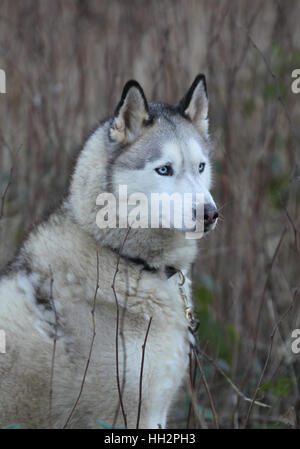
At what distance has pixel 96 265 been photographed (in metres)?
2.57

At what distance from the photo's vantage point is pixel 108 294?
Answer: 2.53 meters

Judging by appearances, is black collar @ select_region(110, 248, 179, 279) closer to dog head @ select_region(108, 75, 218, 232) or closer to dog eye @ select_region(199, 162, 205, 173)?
dog head @ select_region(108, 75, 218, 232)

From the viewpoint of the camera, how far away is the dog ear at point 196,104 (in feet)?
9.04

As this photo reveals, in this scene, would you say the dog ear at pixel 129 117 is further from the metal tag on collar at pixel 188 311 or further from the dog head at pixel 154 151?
the metal tag on collar at pixel 188 311

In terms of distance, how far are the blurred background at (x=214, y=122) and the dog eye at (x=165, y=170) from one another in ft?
4.74

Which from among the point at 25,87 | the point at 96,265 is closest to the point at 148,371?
the point at 96,265

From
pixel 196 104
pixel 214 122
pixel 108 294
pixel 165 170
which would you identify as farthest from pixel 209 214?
pixel 214 122

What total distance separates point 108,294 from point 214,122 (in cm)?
251

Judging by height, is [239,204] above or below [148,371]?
above

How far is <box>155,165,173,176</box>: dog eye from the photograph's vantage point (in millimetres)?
2533

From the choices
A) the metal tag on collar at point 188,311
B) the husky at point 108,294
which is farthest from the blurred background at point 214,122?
the husky at point 108,294

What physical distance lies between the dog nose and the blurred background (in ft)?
4.81
